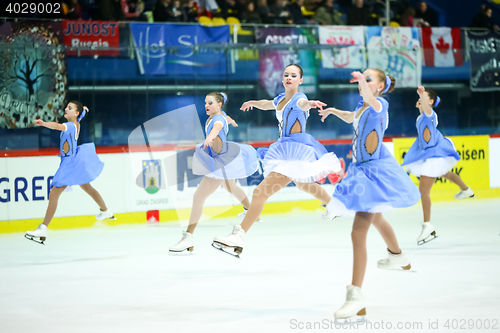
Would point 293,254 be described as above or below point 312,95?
below

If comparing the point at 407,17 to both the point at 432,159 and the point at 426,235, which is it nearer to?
the point at 432,159

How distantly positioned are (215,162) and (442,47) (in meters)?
6.67

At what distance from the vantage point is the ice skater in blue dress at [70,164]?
260 inches

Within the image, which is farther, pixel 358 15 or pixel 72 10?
pixel 358 15

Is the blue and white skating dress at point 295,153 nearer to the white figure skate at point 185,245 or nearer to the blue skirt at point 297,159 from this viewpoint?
the blue skirt at point 297,159

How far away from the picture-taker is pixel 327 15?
12156 mm

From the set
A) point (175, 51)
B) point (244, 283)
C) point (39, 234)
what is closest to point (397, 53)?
point (175, 51)

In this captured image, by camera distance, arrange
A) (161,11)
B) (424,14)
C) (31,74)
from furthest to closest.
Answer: (424,14)
(161,11)
(31,74)

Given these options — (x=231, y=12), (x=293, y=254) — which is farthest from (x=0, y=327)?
(x=231, y=12)

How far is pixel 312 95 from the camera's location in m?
10.3

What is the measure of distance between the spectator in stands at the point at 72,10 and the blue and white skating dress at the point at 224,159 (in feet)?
16.3

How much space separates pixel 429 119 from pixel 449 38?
500 centimetres

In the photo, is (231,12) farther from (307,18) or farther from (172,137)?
(172,137)

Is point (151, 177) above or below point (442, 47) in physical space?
below
